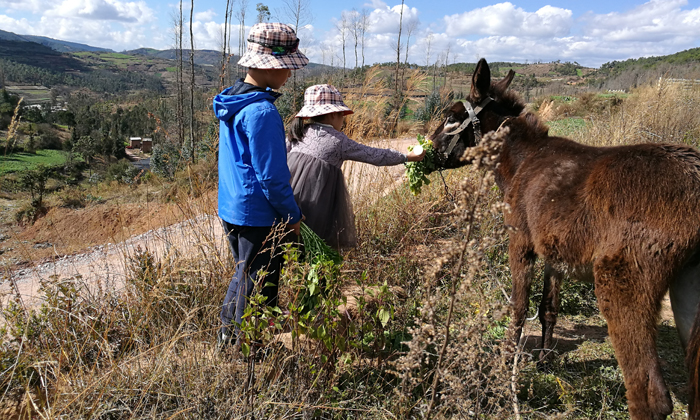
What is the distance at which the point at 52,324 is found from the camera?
2754 mm

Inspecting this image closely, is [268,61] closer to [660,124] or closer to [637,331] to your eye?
[637,331]

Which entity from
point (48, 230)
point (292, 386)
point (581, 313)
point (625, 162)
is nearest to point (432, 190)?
point (581, 313)

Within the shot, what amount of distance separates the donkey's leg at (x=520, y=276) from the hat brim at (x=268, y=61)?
1.97 meters

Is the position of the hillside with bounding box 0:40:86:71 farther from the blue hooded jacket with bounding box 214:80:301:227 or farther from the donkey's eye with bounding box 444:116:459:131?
the donkey's eye with bounding box 444:116:459:131

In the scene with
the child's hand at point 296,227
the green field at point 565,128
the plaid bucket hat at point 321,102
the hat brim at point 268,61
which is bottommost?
the child's hand at point 296,227

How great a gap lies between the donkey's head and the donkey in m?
0.86

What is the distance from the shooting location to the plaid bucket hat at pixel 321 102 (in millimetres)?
2840

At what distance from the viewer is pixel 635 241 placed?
6.86 feet

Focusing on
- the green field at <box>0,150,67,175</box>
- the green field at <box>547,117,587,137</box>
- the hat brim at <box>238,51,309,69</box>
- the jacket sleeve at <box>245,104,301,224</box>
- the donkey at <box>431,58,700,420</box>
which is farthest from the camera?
the green field at <box>0,150,67,175</box>

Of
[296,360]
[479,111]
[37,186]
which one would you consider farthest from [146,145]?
[296,360]

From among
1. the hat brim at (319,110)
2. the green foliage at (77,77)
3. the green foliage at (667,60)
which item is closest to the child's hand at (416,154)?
the hat brim at (319,110)

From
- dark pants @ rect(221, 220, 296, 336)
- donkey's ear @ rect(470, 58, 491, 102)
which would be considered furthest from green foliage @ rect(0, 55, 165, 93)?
donkey's ear @ rect(470, 58, 491, 102)

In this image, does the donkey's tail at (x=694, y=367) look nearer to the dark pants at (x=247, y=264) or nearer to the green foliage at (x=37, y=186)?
the dark pants at (x=247, y=264)

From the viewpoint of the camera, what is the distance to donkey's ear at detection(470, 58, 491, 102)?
10.3 feet
